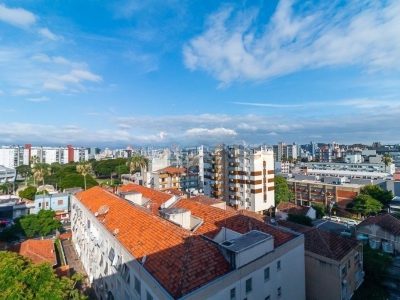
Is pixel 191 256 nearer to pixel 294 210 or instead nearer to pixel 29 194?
pixel 294 210

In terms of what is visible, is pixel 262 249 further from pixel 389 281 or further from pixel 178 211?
pixel 389 281

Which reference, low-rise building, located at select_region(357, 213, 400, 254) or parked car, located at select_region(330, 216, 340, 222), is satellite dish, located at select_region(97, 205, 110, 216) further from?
parked car, located at select_region(330, 216, 340, 222)

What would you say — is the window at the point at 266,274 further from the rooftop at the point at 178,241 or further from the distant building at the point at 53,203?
the distant building at the point at 53,203

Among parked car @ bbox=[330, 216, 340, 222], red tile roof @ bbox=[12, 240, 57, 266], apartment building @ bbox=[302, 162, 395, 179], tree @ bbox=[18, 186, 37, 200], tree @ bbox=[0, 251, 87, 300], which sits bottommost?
parked car @ bbox=[330, 216, 340, 222]

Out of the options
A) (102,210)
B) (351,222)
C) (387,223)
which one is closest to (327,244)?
(387,223)

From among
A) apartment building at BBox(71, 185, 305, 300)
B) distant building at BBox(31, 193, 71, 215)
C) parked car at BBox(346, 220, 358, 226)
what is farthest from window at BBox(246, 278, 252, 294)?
distant building at BBox(31, 193, 71, 215)

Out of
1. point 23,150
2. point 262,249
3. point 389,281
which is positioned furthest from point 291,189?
point 23,150
